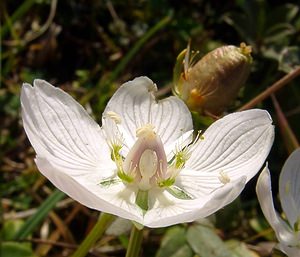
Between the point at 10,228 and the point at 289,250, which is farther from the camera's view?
the point at 10,228

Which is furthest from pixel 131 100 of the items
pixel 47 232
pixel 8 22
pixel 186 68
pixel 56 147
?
pixel 8 22

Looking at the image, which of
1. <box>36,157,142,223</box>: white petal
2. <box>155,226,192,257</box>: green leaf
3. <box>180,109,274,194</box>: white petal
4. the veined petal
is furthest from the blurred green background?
<box>36,157,142,223</box>: white petal

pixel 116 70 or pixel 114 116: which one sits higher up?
pixel 114 116

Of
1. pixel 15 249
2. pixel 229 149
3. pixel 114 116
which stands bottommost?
pixel 15 249

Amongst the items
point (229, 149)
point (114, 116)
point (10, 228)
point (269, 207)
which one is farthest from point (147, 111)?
point (10, 228)

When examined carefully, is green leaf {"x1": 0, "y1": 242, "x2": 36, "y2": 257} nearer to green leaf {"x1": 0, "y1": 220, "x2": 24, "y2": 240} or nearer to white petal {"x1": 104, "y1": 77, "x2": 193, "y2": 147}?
green leaf {"x1": 0, "y1": 220, "x2": 24, "y2": 240}

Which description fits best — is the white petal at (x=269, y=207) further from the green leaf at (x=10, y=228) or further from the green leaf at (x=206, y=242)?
the green leaf at (x=10, y=228)

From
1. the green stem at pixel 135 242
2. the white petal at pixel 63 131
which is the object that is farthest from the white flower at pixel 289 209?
the white petal at pixel 63 131

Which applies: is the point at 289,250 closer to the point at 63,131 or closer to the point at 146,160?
the point at 146,160
